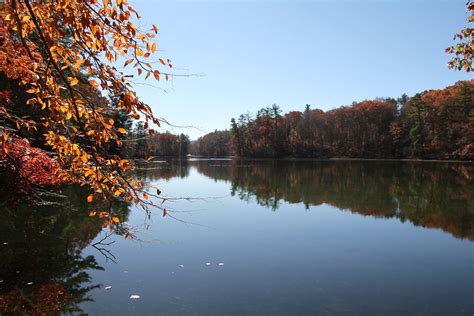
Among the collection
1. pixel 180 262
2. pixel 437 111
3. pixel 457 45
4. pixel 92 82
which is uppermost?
pixel 437 111

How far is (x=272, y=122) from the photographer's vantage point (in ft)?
301

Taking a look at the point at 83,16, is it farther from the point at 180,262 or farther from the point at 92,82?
the point at 180,262

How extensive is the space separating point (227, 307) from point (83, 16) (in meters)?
4.60

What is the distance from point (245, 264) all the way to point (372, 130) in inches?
3169

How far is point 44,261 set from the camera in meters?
7.02

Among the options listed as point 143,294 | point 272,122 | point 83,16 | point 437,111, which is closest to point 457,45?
point 83,16

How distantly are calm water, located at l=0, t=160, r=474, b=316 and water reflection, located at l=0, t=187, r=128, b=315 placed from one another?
0.02 metres

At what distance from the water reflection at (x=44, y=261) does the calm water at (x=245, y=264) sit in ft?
0.07

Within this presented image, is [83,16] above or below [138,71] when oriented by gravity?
above

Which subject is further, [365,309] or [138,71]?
[365,309]

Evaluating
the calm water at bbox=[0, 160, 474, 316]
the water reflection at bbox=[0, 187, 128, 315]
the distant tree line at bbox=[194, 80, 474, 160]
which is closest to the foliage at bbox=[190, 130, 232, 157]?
the distant tree line at bbox=[194, 80, 474, 160]

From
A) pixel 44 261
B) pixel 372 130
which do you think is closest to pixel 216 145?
pixel 372 130

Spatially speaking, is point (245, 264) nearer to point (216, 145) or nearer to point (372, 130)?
point (372, 130)

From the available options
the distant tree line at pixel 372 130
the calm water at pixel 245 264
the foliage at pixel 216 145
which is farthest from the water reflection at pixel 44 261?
the foliage at pixel 216 145
